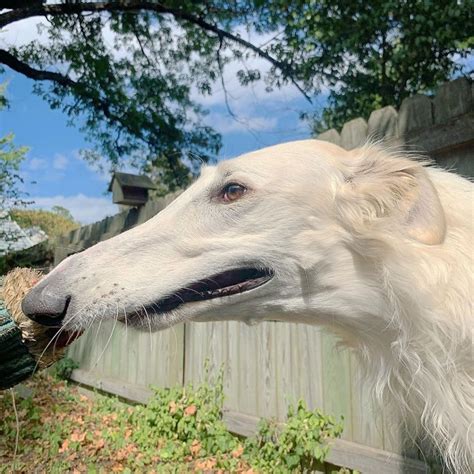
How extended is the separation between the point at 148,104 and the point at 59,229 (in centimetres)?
1171

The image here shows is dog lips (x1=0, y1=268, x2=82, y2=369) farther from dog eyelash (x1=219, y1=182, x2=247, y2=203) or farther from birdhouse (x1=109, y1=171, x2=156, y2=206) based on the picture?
birdhouse (x1=109, y1=171, x2=156, y2=206)

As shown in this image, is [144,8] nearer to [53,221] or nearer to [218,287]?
[218,287]

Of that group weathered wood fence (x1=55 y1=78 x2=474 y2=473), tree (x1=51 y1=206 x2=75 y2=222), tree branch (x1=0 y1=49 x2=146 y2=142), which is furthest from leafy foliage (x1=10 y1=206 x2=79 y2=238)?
weathered wood fence (x1=55 y1=78 x2=474 y2=473)

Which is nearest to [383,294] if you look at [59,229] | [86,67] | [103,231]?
[103,231]

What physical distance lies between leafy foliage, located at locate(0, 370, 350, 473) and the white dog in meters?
2.08

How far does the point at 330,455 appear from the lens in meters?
3.95

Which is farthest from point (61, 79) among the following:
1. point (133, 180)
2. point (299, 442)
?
point (299, 442)

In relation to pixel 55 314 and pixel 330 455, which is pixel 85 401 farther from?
pixel 55 314

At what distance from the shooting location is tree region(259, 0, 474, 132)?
8.24 meters

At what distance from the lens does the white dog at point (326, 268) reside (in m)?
1.98

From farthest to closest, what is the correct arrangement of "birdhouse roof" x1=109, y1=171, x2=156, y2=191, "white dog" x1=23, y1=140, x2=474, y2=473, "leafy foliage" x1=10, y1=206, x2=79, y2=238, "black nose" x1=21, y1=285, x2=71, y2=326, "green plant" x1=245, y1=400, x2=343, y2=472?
"leafy foliage" x1=10, y1=206, x2=79, y2=238 → "birdhouse roof" x1=109, y1=171, x2=156, y2=191 → "green plant" x1=245, y1=400, x2=343, y2=472 → "white dog" x1=23, y1=140, x2=474, y2=473 → "black nose" x1=21, y1=285, x2=71, y2=326

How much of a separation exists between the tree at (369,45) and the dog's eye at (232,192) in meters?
6.75

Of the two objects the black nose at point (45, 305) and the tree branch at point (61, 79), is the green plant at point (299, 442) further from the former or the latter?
the tree branch at point (61, 79)

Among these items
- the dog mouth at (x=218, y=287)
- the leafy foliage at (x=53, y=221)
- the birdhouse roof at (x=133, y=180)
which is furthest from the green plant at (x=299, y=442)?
the leafy foliage at (x=53, y=221)
